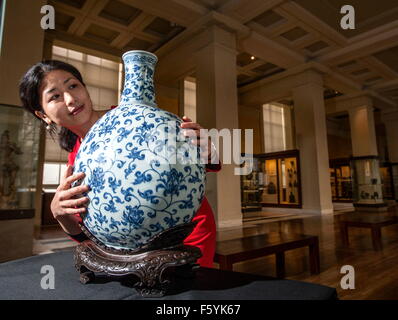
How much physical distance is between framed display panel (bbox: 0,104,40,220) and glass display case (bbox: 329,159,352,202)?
15159 mm

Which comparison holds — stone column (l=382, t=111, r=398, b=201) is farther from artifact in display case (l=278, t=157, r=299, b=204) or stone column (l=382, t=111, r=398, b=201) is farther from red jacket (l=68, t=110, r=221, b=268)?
red jacket (l=68, t=110, r=221, b=268)

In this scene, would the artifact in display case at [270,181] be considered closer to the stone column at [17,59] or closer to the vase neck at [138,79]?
the stone column at [17,59]

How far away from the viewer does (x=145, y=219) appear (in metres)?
0.65

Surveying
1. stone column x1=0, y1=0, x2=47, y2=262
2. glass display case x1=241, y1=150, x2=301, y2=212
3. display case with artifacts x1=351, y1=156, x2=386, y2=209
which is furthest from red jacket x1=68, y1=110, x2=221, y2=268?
display case with artifacts x1=351, y1=156, x2=386, y2=209

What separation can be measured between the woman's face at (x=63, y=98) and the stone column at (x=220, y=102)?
19.7 feet

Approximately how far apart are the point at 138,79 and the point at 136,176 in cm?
33

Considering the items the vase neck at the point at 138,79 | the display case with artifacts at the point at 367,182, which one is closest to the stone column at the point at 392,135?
the display case with artifacts at the point at 367,182

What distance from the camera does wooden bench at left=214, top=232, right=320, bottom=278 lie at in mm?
2264

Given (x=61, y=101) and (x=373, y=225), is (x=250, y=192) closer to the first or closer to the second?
(x=373, y=225)

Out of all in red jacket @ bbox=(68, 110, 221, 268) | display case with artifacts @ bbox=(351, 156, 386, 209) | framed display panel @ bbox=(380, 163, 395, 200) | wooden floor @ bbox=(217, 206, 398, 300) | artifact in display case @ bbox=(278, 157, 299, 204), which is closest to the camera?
red jacket @ bbox=(68, 110, 221, 268)

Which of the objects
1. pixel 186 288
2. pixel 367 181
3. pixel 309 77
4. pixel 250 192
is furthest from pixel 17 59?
pixel 367 181

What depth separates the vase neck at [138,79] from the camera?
81cm

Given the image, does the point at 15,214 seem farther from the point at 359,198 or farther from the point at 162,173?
the point at 359,198

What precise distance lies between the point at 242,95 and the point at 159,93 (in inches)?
187
